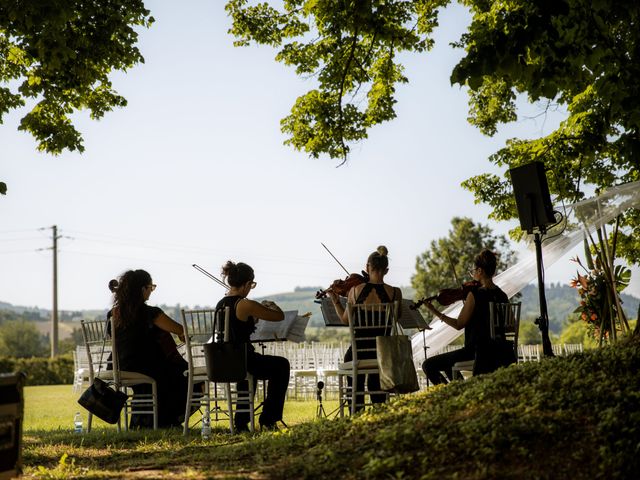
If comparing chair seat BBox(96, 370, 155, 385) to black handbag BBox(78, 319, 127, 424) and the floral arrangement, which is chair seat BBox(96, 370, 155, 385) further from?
the floral arrangement

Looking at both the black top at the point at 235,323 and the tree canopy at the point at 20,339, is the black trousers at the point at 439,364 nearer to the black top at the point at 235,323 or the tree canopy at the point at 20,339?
the black top at the point at 235,323

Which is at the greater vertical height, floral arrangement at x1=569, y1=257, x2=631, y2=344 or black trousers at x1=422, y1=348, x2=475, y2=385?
floral arrangement at x1=569, y1=257, x2=631, y2=344

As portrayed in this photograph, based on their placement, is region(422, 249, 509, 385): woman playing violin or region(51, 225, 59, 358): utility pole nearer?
region(422, 249, 509, 385): woman playing violin

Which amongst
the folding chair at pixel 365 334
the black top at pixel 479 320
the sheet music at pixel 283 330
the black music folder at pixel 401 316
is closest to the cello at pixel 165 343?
the sheet music at pixel 283 330

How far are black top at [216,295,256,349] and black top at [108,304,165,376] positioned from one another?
0.94 m

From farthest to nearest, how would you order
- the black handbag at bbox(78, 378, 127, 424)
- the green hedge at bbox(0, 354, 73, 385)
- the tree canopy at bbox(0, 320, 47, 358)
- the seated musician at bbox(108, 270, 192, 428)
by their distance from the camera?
the tree canopy at bbox(0, 320, 47, 358), the green hedge at bbox(0, 354, 73, 385), the seated musician at bbox(108, 270, 192, 428), the black handbag at bbox(78, 378, 127, 424)

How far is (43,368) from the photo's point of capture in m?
30.2

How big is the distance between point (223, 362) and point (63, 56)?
14.3 ft

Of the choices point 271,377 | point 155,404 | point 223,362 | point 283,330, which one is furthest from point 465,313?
point 155,404

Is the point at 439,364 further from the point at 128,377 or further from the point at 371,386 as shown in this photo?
the point at 128,377

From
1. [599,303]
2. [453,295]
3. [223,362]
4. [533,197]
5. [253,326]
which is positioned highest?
[533,197]

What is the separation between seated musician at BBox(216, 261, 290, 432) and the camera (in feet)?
25.9

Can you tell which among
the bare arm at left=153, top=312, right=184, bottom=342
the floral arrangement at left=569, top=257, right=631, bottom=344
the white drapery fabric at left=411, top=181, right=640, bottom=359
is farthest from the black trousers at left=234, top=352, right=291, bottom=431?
the floral arrangement at left=569, top=257, right=631, bottom=344

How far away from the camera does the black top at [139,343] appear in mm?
8555
